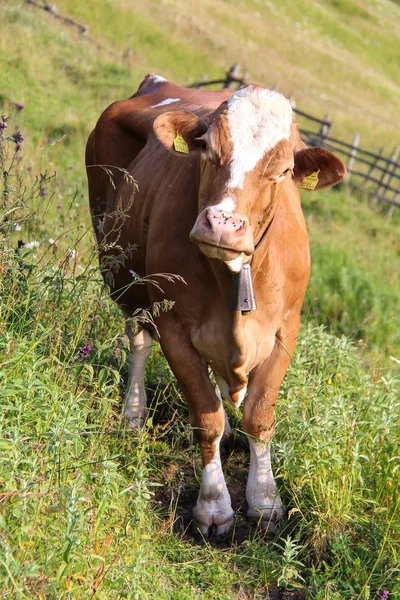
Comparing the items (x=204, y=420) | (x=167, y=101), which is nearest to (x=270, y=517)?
(x=204, y=420)

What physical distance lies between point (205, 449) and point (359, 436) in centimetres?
93

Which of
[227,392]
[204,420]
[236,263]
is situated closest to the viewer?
[236,263]

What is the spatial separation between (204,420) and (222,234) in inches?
53.7

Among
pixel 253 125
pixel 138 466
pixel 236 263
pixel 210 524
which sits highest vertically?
pixel 253 125

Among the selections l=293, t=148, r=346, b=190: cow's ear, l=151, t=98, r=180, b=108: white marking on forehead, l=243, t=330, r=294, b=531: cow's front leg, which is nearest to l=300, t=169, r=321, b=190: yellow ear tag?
l=293, t=148, r=346, b=190: cow's ear

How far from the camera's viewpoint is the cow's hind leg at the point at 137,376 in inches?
207

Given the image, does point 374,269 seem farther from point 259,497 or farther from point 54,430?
point 54,430

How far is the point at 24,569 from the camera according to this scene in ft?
8.55

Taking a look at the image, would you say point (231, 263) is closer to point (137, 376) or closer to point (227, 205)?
point (227, 205)

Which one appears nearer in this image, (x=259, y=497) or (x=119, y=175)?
(x=259, y=497)

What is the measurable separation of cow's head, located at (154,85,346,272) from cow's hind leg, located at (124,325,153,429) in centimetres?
176

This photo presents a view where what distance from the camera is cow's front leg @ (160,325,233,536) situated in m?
4.27

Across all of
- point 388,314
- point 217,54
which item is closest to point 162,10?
point 217,54

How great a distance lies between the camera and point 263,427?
4422mm
